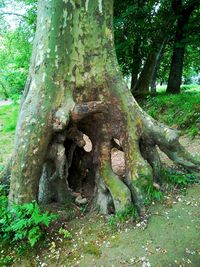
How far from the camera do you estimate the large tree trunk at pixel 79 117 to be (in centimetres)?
382

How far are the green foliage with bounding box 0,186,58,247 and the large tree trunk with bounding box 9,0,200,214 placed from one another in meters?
0.22

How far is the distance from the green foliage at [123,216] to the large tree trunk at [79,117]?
0.09 m

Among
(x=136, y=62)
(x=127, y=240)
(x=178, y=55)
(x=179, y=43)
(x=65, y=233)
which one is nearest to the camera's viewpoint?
(x=127, y=240)

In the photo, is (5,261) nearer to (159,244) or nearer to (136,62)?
(159,244)

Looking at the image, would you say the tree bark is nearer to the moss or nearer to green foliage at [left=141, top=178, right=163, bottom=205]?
green foliage at [left=141, top=178, right=163, bottom=205]

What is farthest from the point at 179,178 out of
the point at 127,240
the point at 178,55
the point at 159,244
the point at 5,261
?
the point at 178,55

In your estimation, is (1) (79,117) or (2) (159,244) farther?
(1) (79,117)

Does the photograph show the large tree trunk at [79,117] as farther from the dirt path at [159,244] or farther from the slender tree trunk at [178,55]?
the slender tree trunk at [178,55]

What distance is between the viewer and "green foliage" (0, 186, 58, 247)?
3.45m

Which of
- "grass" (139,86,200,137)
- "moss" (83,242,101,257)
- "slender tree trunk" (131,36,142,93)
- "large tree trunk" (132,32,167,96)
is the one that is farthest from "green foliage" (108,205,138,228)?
"slender tree trunk" (131,36,142,93)

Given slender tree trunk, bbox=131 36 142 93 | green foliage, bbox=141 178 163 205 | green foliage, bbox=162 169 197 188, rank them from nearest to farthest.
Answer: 1. green foliage, bbox=141 178 163 205
2. green foliage, bbox=162 169 197 188
3. slender tree trunk, bbox=131 36 142 93

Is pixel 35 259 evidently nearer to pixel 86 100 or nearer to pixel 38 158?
pixel 38 158

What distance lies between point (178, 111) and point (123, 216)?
4922mm

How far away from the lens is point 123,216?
12.5 ft
